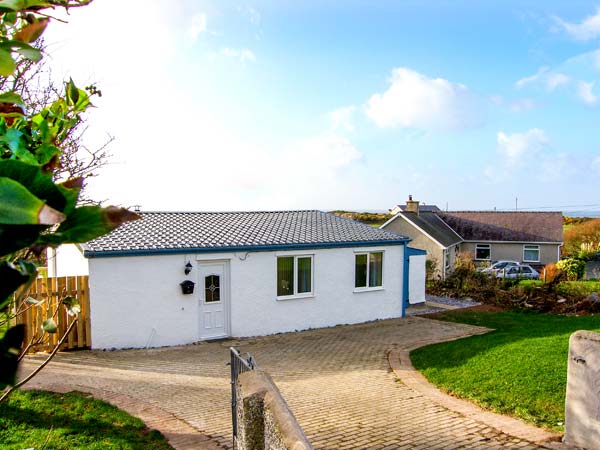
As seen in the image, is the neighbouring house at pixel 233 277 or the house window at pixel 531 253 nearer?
the neighbouring house at pixel 233 277

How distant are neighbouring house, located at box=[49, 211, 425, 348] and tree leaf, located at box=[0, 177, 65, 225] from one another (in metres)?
12.6

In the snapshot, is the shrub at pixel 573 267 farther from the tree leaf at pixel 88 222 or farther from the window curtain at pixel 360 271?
the tree leaf at pixel 88 222

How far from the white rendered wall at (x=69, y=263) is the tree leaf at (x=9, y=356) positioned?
13.0m

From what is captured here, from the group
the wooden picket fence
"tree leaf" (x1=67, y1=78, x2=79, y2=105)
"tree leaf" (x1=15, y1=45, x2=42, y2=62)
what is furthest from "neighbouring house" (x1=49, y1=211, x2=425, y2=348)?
"tree leaf" (x1=15, y1=45, x2=42, y2=62)

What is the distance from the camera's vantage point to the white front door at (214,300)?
13.9 m

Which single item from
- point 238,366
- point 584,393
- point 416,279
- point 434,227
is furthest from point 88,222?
point 434,227

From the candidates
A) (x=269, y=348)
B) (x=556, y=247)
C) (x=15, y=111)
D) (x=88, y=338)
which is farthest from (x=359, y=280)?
(x=556, y=247)

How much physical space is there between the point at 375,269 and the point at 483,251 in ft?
91.0

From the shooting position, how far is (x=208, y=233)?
49.3 ft

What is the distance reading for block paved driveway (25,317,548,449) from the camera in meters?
6.94

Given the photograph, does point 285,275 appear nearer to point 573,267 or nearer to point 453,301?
point 453,301

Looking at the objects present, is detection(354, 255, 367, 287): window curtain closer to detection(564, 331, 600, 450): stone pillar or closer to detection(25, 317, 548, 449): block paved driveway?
detection(25, 317, 548, 449): block paved driveway

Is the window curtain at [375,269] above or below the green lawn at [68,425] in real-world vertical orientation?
above

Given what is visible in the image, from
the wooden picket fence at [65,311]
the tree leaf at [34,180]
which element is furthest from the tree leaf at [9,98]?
the wooden picket fence at [65,311]
